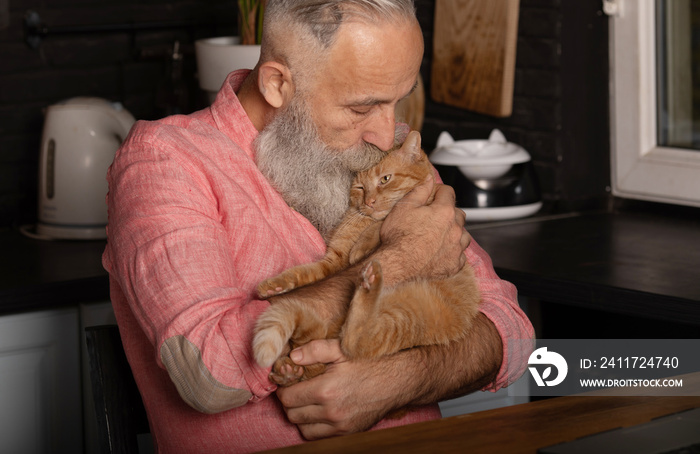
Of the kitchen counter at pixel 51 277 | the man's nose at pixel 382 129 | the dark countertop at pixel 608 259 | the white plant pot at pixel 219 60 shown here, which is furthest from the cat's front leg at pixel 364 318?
the white plant pot at pixel 219 60

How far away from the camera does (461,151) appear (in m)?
2.43

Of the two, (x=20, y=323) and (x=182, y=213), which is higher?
(x=182, y=213)

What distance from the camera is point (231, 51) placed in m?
2.33

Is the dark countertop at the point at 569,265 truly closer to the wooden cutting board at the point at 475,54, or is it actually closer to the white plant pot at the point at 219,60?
the wooden cutting board at the point at 475,54

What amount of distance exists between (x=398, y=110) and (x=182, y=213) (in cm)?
54

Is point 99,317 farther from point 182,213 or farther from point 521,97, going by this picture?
point 521,97

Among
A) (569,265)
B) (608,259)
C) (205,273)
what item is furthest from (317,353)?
(608,259)

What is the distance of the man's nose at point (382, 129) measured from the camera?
1.48 m

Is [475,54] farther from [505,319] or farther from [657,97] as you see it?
[505,319]

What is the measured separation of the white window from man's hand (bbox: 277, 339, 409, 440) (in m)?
1.35

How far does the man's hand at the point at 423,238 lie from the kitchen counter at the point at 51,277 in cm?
77

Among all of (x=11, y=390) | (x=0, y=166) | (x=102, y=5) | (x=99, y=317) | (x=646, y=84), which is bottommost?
(x=11, y=390)

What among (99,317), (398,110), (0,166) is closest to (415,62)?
(398,110)

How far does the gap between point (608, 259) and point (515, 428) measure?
3.18ft
